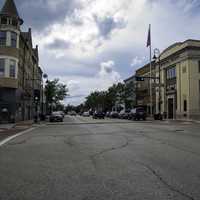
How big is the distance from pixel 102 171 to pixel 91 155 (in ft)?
7.87

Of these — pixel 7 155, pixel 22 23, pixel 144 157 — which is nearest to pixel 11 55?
pixel 22 23

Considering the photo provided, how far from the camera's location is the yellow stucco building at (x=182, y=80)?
4403 cm

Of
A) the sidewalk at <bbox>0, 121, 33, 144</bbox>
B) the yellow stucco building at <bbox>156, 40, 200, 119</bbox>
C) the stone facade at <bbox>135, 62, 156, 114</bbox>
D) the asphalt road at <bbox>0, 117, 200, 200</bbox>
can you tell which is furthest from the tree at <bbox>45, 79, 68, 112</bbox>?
the asphalt road at <bbox>0, 117, 200, 200</bbox>

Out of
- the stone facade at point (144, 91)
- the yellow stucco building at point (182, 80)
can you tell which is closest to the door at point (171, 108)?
the yellow stucco building at point (182, 80)

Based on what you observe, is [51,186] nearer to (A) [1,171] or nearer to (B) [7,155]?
(A) [1,171]

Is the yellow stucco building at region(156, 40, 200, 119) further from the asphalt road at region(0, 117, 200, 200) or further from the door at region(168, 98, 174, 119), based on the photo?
the asphalt road at region(0, 117, 200, 200)

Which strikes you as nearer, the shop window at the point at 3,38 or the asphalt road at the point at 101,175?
the asphalt road at the point at 101,175

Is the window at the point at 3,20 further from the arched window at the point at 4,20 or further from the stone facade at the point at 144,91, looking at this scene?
the stone facade at the point at 144,91

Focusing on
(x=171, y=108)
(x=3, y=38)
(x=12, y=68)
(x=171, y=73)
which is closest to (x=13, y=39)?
(x=3, y=38)

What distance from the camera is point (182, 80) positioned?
4647cm

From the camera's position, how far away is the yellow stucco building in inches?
1734

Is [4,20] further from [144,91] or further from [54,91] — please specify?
[144,91]

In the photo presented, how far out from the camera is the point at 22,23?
35562 millimetres

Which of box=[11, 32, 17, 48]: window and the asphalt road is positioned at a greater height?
box=[11, 32, 17, 48]: window
